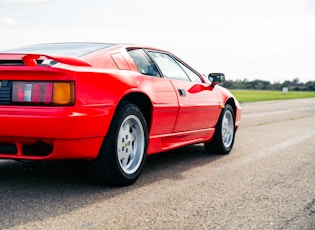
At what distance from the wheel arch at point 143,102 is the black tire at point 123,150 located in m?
0.12

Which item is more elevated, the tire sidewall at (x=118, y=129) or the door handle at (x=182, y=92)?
the door handle at (x=182, y=92)

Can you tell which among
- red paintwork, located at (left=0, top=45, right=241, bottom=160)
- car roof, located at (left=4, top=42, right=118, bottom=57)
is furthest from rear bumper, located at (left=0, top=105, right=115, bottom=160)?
car roof, located at (left=4, top=42, right=118, bottom=57)

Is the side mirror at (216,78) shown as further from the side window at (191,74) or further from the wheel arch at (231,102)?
the wheel arch at (231,102)

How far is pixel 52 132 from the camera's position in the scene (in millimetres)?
3725

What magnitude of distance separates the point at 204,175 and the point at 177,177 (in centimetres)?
31

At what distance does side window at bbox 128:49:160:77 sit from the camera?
486cm

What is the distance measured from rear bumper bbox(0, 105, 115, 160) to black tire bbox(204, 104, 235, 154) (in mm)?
2653

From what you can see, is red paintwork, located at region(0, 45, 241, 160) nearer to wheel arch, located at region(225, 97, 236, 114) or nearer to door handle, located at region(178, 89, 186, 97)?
door handle, located at region(178, 89, 186, 97)

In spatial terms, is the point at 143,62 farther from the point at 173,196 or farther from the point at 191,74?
the point at 173,196

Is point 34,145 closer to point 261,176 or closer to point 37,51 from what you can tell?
point 37,51

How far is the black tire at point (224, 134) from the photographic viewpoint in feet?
21.0

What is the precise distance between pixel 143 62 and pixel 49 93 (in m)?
1.43

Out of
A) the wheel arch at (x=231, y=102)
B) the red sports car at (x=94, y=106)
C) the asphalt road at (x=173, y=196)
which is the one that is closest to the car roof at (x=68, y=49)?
the red sports car at (x=94, y=106)

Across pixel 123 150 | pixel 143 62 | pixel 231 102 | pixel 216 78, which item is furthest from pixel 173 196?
pixel 231 102
